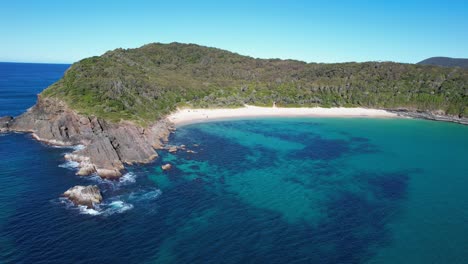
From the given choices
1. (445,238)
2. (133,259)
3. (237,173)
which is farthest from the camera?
(237,173)

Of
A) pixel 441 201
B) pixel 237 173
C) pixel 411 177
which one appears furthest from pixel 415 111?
pixel 237 173

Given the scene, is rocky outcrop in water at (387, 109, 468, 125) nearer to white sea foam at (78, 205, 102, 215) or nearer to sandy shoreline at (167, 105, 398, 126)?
sandy shoreline at (167, 105, 398, 126)

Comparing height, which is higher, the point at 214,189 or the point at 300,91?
the point at 300,91

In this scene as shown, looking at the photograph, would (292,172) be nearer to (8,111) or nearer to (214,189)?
(214,189)

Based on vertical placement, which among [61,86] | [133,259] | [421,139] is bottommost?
[133,259]

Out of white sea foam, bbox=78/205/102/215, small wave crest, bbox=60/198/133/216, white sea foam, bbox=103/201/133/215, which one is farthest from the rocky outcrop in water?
white sea foam, bbox=78/205/102/215

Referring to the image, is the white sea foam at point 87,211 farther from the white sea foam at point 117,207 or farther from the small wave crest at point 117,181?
the small wave crest at point 117,181

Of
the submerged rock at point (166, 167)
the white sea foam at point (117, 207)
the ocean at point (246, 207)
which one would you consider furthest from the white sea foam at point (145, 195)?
the submerged rock at point (166, 167)
